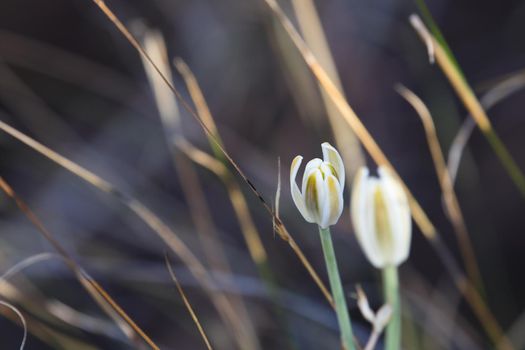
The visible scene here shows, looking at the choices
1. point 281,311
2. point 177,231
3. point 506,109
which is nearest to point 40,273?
point 177,231

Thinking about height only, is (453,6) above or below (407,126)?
above

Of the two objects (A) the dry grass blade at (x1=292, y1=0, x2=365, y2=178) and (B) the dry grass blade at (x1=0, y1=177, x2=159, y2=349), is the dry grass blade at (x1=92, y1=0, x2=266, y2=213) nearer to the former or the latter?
(B) the dry grass blade at (x1=0, y1=177, x2=159, y2=349)

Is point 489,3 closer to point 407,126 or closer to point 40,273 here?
point 407,126

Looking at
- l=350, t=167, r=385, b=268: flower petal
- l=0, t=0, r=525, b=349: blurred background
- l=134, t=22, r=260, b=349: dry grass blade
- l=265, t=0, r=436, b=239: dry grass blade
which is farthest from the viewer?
l=0, t=0, r=525, b=349: blurred background

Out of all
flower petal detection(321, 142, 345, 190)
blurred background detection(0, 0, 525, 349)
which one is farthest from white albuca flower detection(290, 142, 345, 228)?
blurred background detection(0, 0, 525, 349)

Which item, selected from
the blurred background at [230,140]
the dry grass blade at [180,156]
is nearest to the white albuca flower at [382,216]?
the dry grass blade at [180,156]
